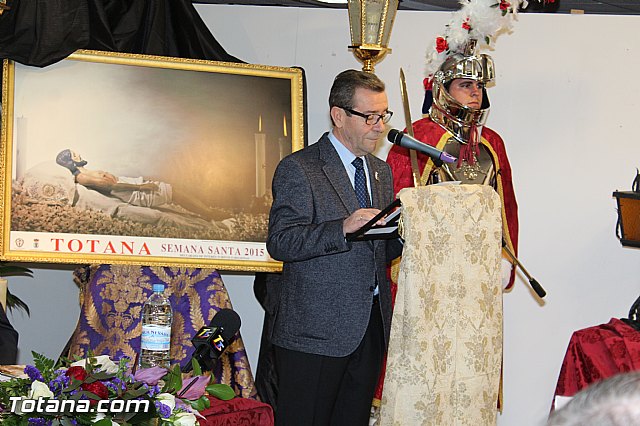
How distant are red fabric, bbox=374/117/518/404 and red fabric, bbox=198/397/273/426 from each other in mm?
852

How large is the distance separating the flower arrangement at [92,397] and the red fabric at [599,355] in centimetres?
225

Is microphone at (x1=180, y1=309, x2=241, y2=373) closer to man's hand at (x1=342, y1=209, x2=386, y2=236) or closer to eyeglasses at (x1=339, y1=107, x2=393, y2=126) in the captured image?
man's hand at (x1=342, y1=209, x2=386, y2=236)

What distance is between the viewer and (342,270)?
3.17 meters

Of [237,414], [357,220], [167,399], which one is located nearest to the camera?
[167,399]

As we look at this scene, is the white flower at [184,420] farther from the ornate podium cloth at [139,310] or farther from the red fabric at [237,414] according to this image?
the ornate podium cloth at [139,310]

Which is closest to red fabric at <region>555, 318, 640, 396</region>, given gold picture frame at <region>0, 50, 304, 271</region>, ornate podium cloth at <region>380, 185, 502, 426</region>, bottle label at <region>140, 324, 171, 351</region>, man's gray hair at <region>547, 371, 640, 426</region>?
ornate podium cloth at <region>380, 185, 502, 426</region>

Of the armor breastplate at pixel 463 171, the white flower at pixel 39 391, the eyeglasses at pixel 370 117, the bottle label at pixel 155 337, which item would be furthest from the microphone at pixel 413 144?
the white flower at pixel 39 391

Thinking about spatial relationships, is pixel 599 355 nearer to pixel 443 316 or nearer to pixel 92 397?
pixel 443 316

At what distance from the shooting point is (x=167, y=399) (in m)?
1.86

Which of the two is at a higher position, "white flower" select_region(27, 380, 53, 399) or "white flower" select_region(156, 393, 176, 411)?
"white flower" select_region(27, 380, 53, 399)

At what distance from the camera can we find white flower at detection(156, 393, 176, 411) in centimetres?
184

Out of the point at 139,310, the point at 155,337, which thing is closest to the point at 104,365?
the point at 155,337

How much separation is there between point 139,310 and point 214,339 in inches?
76.7

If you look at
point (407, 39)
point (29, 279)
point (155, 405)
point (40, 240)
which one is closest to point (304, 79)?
point (407, 39)
